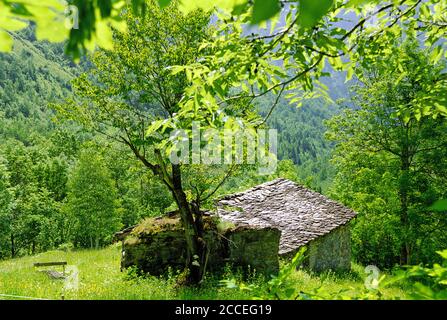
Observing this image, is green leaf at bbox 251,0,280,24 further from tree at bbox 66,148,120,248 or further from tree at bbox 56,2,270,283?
tree at bbox 66,148,120,248

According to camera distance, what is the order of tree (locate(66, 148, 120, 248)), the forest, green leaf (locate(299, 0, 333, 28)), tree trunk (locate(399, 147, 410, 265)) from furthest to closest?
tree (locate(66, 148, 120, 248))
tree trunk (locate(399, 147, 410, 265))
the forest
green leaf (locate(299, 0, 333, 28))

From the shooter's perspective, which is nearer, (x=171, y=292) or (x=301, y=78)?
(x=301, y=78)

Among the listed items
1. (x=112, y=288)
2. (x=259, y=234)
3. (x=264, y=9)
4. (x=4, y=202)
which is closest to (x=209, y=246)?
(x=259, y=234)

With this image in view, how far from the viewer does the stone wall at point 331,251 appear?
21.6 metres

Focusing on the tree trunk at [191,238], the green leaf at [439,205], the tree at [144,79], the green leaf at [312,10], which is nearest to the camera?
the green leaf at [312,10]

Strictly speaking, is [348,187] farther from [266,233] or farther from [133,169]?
[133,169]

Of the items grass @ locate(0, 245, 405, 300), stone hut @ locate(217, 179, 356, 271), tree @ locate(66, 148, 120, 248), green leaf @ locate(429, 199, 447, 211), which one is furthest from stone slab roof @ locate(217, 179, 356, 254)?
tree @ locate(66, 148, 120, 248)

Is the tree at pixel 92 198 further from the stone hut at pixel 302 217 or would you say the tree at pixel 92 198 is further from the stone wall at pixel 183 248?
the stone wall at pixel 183 248

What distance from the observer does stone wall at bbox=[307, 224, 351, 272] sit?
21641 millimetres

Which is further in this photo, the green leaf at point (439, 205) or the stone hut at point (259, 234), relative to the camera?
the stone hut at point (259, 234)

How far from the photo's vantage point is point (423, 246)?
21750 mm

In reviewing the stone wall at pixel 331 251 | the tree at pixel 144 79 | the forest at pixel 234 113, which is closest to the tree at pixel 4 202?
the forest at pixel 234 113
